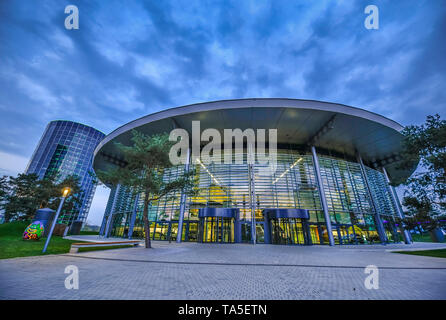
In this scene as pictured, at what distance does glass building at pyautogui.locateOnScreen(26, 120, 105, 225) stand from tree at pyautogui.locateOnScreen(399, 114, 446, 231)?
93163 millimetres

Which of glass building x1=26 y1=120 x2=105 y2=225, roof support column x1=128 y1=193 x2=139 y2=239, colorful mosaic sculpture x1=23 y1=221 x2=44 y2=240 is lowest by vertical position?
colorful mosaic sculpture x1=23 y1=221 x2=44 y2=240

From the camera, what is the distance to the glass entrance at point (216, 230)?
18.5 metres

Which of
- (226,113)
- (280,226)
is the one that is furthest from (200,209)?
(226,113)

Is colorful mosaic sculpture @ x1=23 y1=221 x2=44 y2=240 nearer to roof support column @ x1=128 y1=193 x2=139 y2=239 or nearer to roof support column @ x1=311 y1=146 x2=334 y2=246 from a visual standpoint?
roof support column @ x1=128 y1=193 x2=139 y2=239

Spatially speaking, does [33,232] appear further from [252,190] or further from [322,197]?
[322,197]

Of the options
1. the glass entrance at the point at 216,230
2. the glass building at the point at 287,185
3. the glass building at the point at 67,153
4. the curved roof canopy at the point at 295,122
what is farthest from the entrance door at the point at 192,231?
the glass building at the point at 67,153

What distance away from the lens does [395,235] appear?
22.7 metres

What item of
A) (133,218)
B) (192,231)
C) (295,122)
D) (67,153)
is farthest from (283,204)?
(67,153)

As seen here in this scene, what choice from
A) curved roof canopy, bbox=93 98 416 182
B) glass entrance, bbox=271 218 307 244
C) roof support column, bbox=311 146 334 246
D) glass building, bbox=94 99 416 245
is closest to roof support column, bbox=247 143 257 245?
glass building, bbox=94 99 416 245

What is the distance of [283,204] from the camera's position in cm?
1992

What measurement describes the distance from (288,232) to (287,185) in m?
5.45

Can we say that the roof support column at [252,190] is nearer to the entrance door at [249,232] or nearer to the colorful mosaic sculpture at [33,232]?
the entrance door at [249,232]

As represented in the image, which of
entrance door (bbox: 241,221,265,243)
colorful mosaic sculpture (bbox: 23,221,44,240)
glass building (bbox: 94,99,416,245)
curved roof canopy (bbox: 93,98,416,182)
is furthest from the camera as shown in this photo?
entrance door (bbox: 241,221,265,243)

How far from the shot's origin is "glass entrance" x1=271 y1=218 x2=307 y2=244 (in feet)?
59.1
